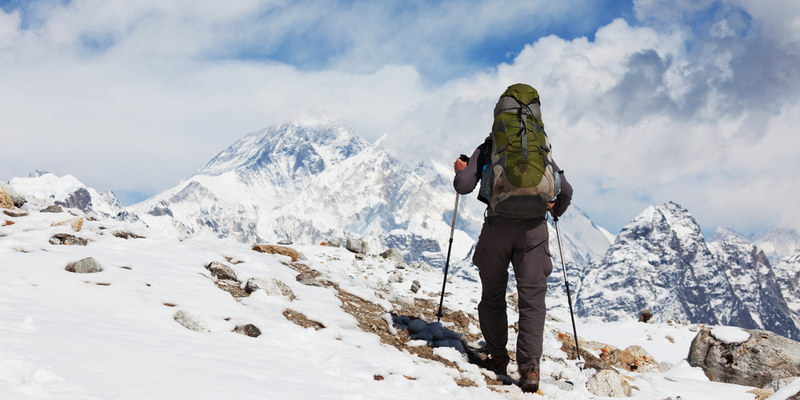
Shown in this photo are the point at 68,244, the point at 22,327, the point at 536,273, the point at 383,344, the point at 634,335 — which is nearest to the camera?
the point at 22,327

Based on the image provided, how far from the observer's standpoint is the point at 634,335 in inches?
745

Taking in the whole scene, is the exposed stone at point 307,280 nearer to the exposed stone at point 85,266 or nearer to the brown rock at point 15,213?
the exposed stone at point 85,266

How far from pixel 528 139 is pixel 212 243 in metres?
9.14

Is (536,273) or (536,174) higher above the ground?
(536,174)

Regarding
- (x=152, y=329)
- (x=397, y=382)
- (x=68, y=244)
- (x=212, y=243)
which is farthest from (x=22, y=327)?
(x=212, y=243)

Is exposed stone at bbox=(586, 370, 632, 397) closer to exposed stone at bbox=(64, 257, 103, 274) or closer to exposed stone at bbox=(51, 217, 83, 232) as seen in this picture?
exposed stone at bbox=(64, 257, 103, 274)

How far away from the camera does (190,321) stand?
7.25 metres

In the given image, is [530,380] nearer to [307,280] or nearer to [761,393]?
[761,393]

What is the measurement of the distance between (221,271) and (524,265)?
578 centimetres

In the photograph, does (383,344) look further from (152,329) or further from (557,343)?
(557,343)

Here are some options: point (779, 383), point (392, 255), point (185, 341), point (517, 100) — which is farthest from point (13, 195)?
point (779, 383)

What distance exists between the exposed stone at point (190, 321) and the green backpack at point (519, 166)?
4230 millimetres

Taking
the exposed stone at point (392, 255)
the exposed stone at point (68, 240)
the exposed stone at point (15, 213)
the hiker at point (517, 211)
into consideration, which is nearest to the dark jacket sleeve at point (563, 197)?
the hiker at point (517, 211)

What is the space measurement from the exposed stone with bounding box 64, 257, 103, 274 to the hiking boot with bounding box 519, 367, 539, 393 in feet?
21.8
